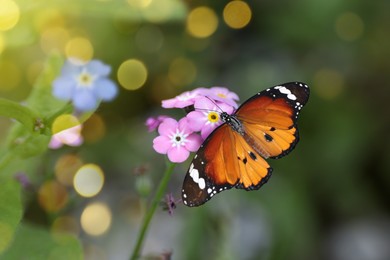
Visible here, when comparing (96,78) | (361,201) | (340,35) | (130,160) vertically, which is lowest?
(96,78)

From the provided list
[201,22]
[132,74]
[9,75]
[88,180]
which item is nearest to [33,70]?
[9,75]

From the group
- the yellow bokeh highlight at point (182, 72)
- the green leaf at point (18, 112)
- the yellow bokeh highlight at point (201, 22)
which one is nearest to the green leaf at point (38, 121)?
the green leaf at point (18, 112)

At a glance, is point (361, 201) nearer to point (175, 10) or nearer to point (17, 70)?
point (175, 10)

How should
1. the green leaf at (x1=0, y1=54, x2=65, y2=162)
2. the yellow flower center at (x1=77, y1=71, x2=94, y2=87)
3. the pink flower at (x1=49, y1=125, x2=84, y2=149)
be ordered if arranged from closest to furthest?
1. the green leaf at (x1=0, y1=54, x2=65, y2=162)
2. the yellow flower center at (x1=77, y1=71, x2=94, y2=87)
3. the pink flower at (x1=49, y1=125, x2=84, y2=149)

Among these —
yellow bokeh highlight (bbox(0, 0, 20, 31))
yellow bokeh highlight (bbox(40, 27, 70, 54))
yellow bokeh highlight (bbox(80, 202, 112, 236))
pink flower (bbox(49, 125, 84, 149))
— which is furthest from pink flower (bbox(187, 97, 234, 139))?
yellow bokeh highlight (bbox(40, 27, 70, 54))

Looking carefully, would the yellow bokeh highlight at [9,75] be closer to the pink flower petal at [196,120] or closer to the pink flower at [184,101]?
the pink flower at [184,101]

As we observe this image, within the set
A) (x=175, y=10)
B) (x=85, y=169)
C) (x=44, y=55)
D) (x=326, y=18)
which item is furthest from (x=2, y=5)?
(x=326, y=18)

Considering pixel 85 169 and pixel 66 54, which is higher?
pixel 66 54

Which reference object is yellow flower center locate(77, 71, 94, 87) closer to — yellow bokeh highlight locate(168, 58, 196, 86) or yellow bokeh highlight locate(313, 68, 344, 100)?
yellow bokeh highlight locate(168, 58, 196, 86)
